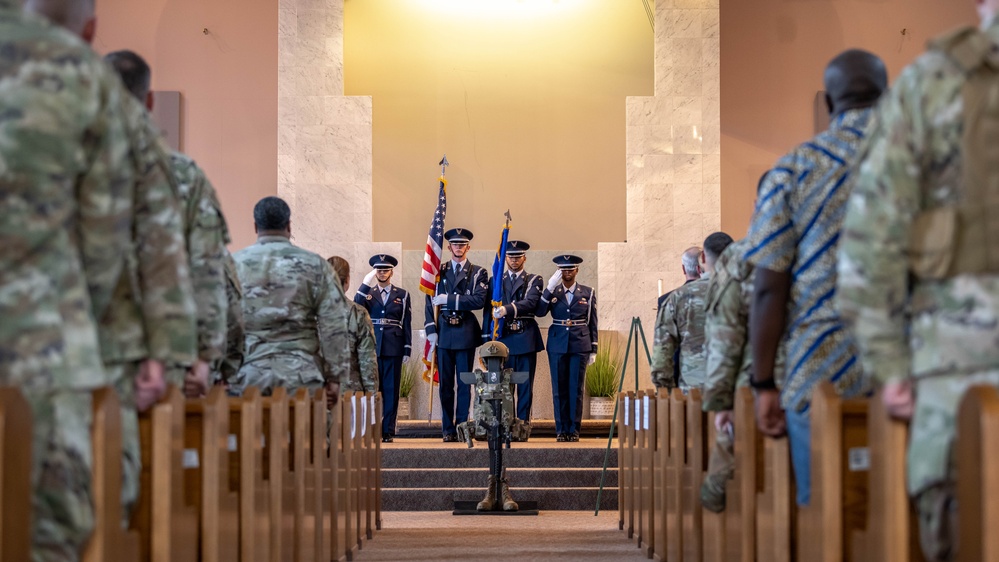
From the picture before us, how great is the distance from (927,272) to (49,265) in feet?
5.12

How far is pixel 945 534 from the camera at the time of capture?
6.88 feet

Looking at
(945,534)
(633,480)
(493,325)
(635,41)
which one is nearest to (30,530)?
(945,534)

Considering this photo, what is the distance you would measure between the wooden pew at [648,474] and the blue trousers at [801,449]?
276cm

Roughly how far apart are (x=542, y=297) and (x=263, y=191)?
389 centimetres

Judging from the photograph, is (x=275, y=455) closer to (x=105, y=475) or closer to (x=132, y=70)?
(x=132, y=70)

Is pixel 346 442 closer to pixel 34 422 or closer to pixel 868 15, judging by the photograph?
pixel 34 422

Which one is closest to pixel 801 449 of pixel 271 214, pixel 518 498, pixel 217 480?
pixel 217 480

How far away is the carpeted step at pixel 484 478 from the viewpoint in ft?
29.8

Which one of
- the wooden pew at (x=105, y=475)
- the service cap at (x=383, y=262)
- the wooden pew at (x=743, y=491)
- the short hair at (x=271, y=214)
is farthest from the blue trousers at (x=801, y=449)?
the service cap at (x=383, y=262)

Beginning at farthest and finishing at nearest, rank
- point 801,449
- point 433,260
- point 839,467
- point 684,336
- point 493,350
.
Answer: point 433,260 → point 493,350 → point 684,336 → point 801,449 → point 839,467

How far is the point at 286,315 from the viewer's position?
16.1 feet

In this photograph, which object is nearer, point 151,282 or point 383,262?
point 151,282

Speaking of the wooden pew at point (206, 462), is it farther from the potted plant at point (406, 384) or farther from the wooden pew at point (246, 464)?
the potted plant at point (406, 384)

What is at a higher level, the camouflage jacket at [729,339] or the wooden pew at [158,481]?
the camouflage jacket at [729,339]
